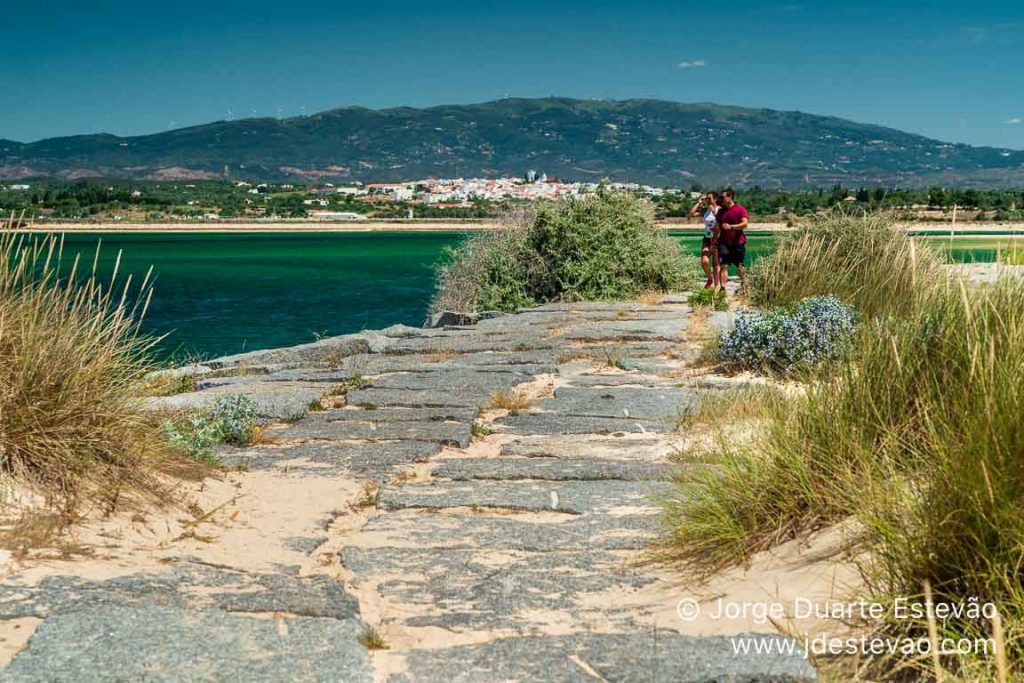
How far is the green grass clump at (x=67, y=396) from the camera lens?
4.69 metres

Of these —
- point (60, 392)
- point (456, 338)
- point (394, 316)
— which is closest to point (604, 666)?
point (60, 392)

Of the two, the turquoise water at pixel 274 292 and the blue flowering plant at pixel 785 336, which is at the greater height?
the blue flowering plant at pixel 785 336

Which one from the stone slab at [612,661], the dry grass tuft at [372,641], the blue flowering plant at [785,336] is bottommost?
the dry grass tuft at [372,641]

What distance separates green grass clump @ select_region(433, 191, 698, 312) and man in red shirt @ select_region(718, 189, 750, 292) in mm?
2377

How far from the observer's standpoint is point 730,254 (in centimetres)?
1555

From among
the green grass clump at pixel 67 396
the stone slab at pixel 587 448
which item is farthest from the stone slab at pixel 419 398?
the green grass clump at pixel 67 396

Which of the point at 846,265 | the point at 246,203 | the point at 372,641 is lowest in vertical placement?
the point at 246,203

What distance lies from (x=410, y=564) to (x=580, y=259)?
13.7 meters

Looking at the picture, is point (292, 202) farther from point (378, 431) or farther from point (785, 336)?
point (378, 431)

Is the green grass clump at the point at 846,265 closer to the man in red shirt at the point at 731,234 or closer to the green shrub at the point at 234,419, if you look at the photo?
the man in red shirt at the point at 731,234

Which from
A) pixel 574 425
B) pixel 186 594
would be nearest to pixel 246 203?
pixel 574 425

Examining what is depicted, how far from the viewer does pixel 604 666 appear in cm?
327

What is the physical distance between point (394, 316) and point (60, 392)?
3219cm

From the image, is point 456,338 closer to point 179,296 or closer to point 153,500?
point 153,500
